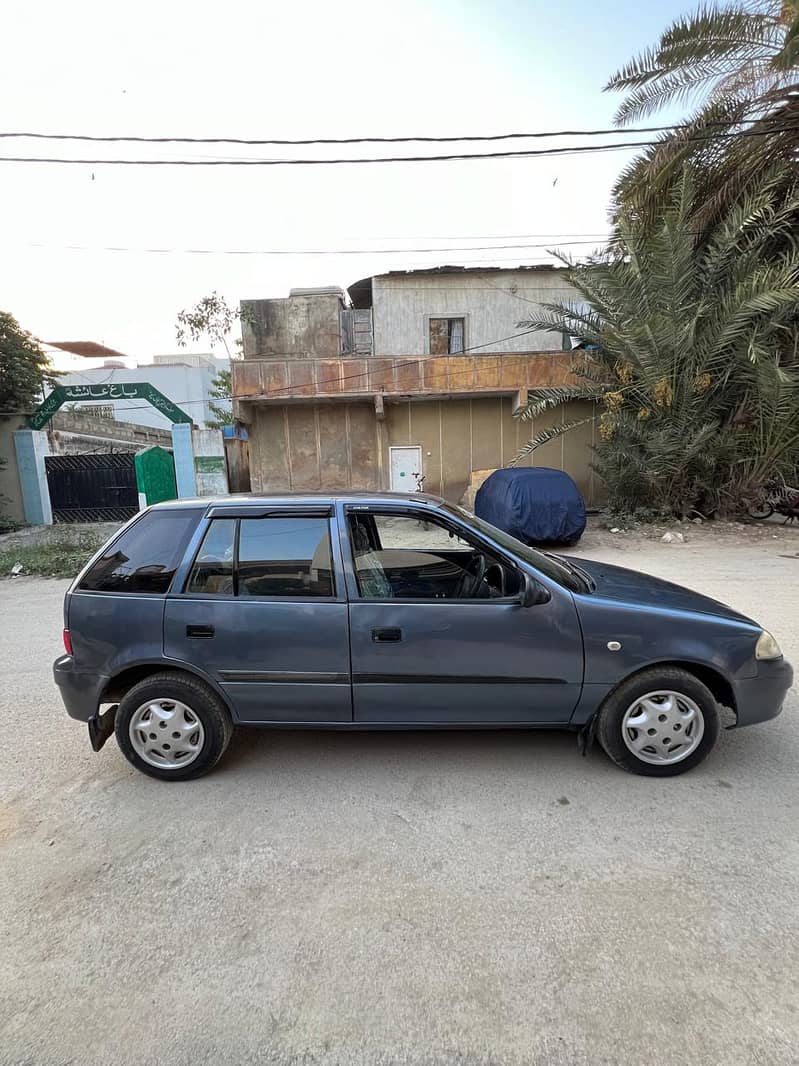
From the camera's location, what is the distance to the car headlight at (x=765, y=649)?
2.94 m

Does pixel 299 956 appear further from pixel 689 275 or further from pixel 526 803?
pixel 689 275

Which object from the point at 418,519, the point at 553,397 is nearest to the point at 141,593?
the point at 418,519

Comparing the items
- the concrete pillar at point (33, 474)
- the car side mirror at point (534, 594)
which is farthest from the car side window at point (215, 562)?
the concrete pillar at point (33, 474)

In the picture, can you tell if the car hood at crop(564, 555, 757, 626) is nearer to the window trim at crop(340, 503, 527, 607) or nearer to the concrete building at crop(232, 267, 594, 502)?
the window trim at crop(340, 503, 527, 607)

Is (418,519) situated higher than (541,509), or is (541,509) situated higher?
(418,519)

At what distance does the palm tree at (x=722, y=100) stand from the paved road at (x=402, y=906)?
11.6 meters

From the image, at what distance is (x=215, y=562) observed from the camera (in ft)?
10.2

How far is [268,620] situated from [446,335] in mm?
17312

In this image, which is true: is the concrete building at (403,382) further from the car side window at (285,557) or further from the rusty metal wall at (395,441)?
the car side window at (285,557)

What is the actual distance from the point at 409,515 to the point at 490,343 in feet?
52.9

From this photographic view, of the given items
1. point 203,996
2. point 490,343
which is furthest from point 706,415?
point 203,996

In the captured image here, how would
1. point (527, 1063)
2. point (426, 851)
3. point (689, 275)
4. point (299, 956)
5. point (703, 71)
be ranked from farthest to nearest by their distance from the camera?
point (689, 275)
point (703, 71)
point (426, 851)
point (299, 956)
point (527, 1063)

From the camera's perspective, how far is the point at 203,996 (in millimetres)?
1863

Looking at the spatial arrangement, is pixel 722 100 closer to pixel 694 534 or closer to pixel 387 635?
pixel 694 534
